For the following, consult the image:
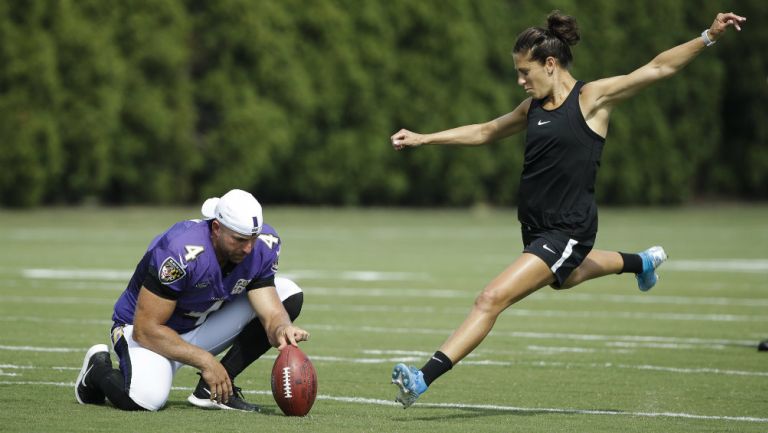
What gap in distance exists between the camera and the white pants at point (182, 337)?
6562mm

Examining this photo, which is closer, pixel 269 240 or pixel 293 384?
pixel 293 384

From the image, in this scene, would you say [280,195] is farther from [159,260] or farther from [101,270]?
[159,260]

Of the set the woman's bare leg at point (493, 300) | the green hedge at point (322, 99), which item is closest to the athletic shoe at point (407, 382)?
the woman's bare leg at point (493, 300)

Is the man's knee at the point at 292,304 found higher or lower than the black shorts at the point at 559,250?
lower

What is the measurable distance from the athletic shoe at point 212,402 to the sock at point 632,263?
2.37m

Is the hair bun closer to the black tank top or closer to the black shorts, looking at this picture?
the black tank top

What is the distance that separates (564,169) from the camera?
22.1 ft

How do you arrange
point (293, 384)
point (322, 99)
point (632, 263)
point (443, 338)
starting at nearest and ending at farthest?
1. point (293, 384)
2. point (632, 263)
3. point (443, 338)
4. point (322, 99)

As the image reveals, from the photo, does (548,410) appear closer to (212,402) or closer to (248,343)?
(248,343)

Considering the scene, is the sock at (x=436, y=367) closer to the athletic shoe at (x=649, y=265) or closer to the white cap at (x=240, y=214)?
the white cap at (x=240, y=214)

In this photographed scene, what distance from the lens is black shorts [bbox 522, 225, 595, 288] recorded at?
6.66 meters

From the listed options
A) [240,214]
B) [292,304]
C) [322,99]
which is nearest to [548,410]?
[292,304]

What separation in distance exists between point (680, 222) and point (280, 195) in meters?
10.1

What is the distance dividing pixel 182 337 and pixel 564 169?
2243 mm
